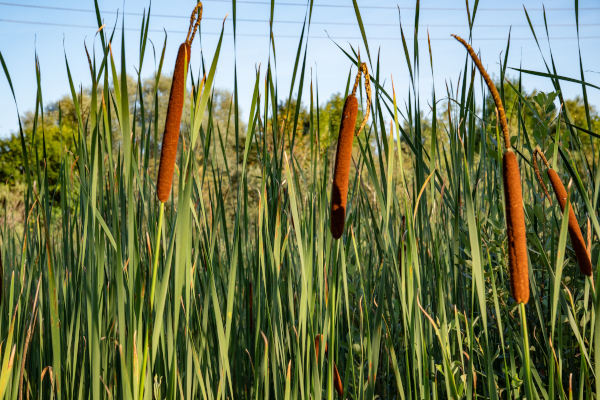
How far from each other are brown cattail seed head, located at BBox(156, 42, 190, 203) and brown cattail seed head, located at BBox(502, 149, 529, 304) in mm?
530

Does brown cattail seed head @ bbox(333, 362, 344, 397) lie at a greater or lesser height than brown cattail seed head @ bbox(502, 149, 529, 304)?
lesser

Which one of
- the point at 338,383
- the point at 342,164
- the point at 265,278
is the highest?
the point at 342,164

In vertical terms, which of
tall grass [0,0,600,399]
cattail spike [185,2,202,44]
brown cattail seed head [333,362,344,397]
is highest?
cattail spike [185,2,202,44]

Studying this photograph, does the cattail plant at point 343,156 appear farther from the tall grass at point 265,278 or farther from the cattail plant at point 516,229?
the cattail plant at point 516,229

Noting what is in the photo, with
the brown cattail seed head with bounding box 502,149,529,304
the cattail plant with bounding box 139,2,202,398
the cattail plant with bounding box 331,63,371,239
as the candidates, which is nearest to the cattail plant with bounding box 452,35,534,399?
the brown cattail seed head with bounding box 502,149,529,304

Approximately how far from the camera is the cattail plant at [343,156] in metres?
0.82

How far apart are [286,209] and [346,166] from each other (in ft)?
1.47

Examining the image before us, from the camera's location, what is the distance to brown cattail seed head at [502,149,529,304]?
73 centimetres

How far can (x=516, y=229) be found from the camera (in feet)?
2.42

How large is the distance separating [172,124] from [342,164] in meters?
0.29

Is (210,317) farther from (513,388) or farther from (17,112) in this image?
(513,388)

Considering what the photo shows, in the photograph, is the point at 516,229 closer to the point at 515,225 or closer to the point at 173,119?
the point at 515,225

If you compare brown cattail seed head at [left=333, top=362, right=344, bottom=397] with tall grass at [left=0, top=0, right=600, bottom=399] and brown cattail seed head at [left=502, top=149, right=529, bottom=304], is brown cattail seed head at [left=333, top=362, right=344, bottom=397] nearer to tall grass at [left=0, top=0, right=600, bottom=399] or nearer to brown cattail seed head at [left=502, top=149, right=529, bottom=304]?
tall grass at [left=0, top=0, right=600, bottom=399]

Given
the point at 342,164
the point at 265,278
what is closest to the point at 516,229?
the point at 342,164
